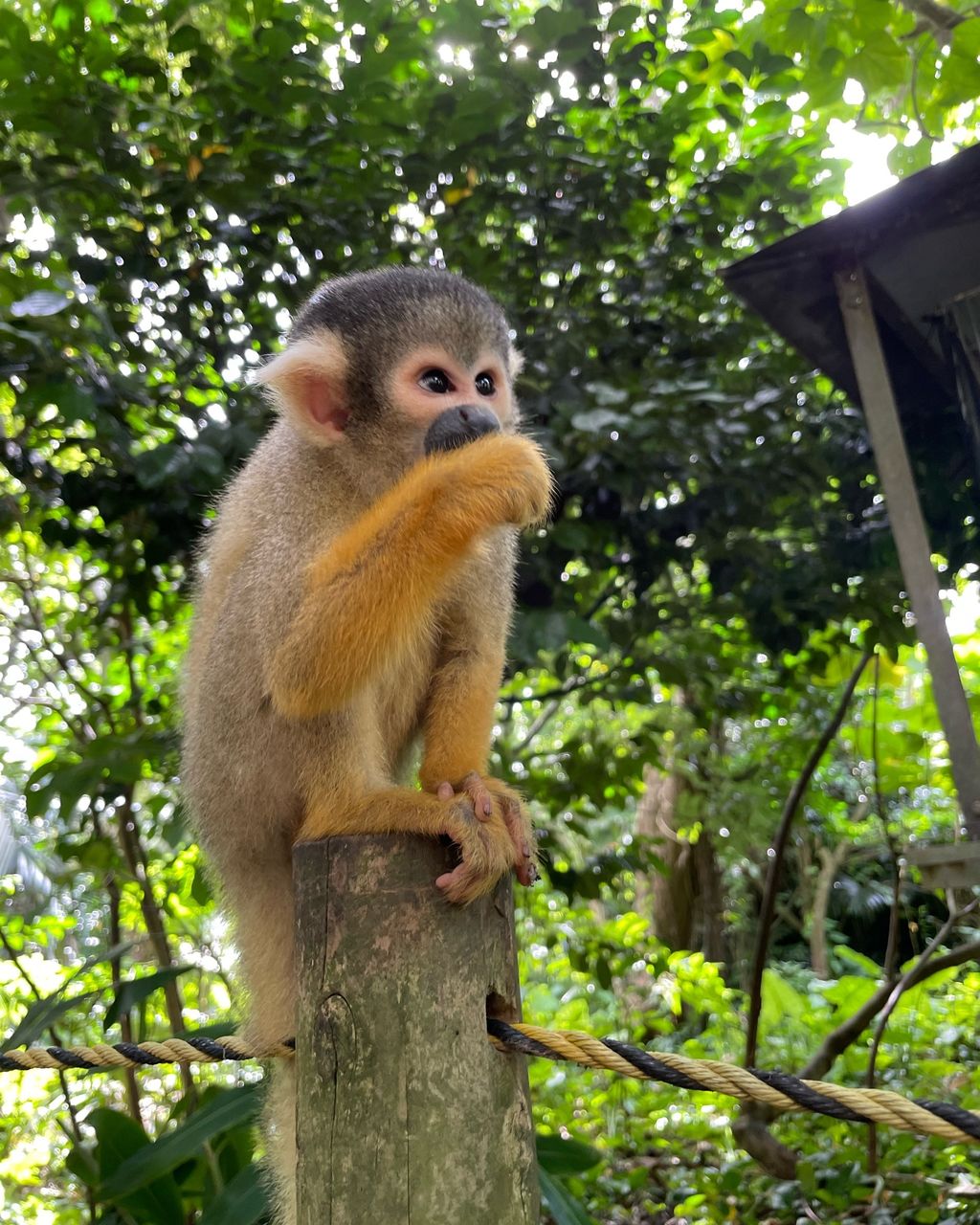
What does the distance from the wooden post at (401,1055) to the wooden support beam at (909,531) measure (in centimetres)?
134

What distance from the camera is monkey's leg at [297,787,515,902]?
54.9 inches

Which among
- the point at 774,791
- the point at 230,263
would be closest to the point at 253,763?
the point at 230,263

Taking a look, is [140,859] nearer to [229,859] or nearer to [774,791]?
[229,859]

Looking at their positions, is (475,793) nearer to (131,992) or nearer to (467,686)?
(467,686)

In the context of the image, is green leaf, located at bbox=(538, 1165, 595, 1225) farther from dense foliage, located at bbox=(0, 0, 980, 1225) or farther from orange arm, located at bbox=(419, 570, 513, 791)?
orange arm, located at bbox=(419, 570, 513, 791)

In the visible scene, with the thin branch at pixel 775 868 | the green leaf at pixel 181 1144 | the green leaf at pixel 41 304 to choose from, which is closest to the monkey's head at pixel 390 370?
the green leaf at pixel 41 304

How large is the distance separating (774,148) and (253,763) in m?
2.71

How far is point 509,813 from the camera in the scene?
1.77 metres

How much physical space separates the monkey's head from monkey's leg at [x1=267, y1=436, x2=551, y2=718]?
33cm

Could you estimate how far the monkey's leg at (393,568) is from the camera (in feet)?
5.72

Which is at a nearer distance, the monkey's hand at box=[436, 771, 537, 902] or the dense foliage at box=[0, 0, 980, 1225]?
the monkey's hand at box=[436, 771, 537, 902]

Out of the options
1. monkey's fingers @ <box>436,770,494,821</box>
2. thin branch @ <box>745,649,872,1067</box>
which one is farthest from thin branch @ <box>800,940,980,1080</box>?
monkey's fingers @ <box>436,770,494,821</box>

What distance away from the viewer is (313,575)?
1.84 meters

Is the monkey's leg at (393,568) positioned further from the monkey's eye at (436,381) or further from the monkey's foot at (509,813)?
the monkey's eye at (436,381)
